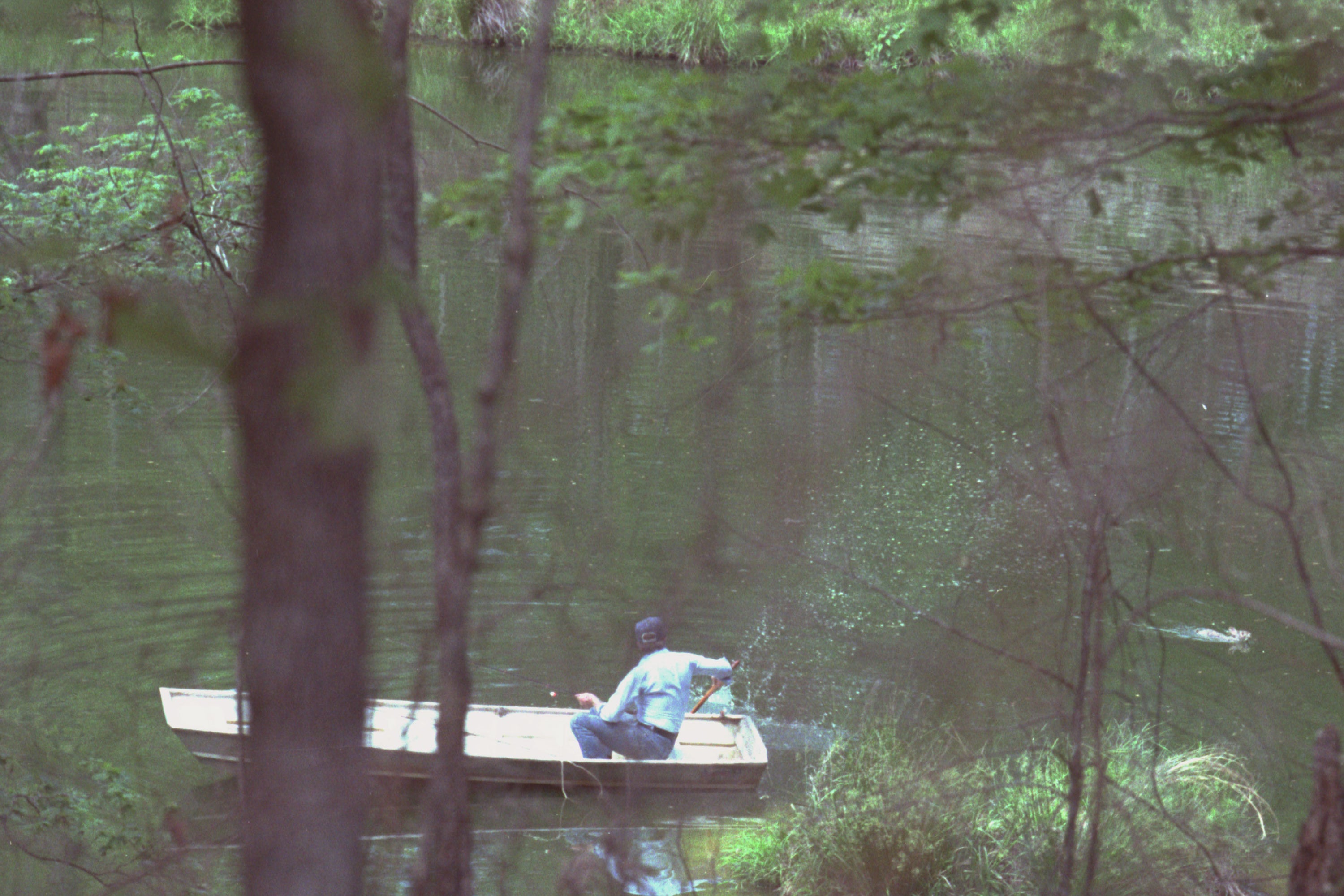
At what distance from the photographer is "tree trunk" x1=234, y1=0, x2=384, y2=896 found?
4.08ft

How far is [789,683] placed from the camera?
9016 millimetres

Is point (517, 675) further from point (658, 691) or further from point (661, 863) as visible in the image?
point (661, 863)

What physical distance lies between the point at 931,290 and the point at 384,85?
8.20ft

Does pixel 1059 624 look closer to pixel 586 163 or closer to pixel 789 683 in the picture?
pixel 789 683

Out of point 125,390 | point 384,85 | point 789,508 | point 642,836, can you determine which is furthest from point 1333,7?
point 789,508

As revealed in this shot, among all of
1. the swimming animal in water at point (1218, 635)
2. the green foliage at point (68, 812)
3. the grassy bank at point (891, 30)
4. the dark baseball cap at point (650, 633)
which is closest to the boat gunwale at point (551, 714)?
the dark baseball cap at point (650, 633)

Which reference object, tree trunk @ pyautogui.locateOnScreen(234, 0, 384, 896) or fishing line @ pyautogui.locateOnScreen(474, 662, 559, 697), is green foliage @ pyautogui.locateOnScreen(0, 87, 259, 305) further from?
fishing line @ pyautogui.locateOnScreen(474, 662, 559, 697)

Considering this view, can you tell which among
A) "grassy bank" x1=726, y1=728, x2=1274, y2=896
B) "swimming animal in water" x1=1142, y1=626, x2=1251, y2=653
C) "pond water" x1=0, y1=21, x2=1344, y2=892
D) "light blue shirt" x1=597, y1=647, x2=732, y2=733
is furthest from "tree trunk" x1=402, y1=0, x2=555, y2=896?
"swimming animal in water" x1=1142, y1=626, x2=1251, y2=653

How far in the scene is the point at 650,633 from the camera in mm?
7227

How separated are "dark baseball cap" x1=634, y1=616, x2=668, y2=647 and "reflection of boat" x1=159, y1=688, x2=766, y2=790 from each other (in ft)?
1.98

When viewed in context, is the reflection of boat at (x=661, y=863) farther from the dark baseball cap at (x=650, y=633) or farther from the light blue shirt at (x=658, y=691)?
the dark baseball cap at (x=650, y=633)

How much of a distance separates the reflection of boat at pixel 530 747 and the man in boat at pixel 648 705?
107mm

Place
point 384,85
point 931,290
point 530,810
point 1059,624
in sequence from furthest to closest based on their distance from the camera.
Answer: point 1059,624 → point 530,810 → point 931,290 → point 384,85

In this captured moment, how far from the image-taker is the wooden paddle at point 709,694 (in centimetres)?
815
